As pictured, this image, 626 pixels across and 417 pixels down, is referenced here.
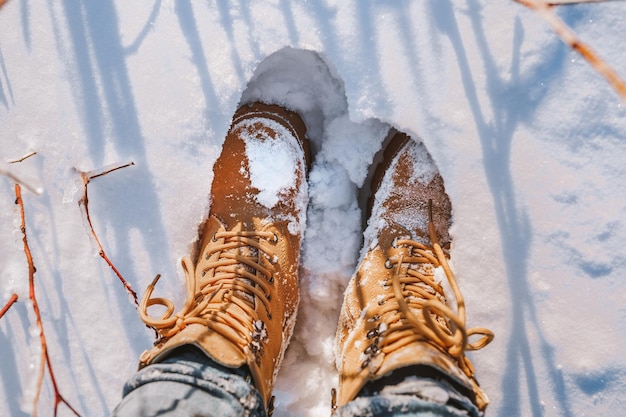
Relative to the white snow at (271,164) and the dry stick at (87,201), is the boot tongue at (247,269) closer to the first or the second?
the white snow at (271,164)

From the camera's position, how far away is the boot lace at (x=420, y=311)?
845mm

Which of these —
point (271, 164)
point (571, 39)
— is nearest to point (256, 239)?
point (271, 164)

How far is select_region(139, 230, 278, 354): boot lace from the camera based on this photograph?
925 mm

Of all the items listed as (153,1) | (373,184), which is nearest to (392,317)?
(373,184)

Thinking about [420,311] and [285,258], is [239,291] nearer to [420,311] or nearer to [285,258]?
[285,258]

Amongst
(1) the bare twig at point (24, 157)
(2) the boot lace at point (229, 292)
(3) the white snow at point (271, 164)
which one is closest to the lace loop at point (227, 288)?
(2) the boot lace at point (229, 292)

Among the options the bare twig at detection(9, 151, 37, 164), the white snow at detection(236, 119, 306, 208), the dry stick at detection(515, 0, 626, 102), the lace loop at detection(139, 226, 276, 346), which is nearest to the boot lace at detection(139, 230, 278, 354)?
the lace loop at detection(139, 226, 276, 346)

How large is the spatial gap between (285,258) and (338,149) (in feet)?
1.01

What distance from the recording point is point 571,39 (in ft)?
3.25

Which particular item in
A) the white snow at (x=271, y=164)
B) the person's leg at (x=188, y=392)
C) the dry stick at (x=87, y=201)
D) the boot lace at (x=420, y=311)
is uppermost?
the white snow at (x=271, y=164)

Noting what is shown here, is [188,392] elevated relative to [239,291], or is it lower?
lower

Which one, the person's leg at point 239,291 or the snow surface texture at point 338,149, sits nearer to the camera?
the person's leg at point 239,291

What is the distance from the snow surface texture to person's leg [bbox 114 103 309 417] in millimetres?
85

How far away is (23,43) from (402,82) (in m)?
0.88
